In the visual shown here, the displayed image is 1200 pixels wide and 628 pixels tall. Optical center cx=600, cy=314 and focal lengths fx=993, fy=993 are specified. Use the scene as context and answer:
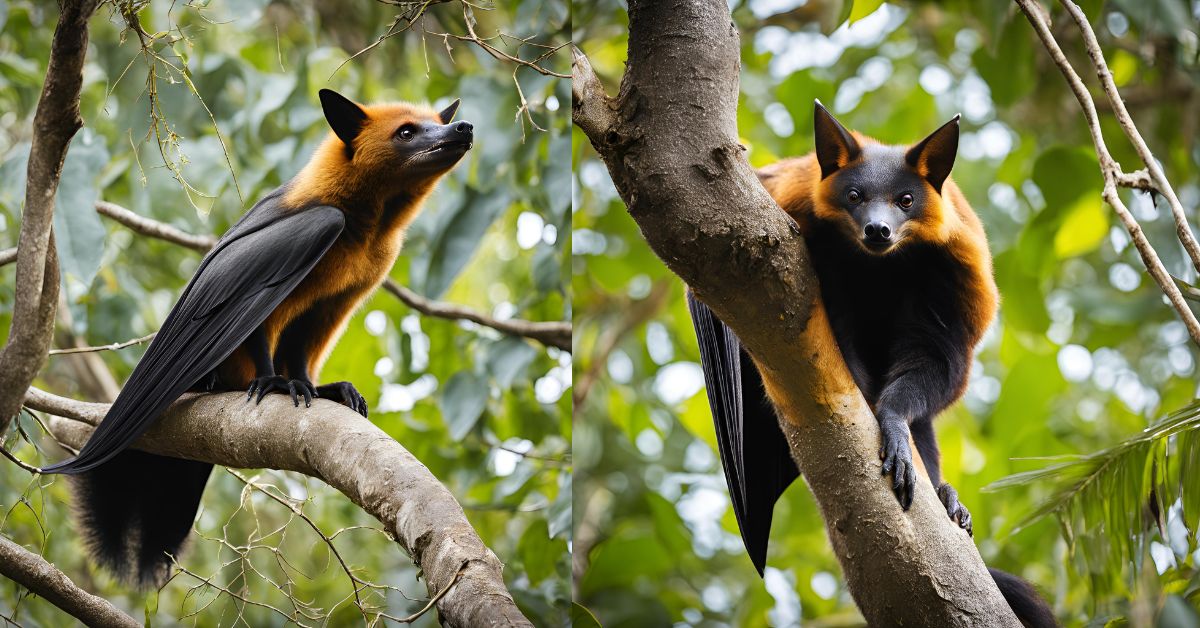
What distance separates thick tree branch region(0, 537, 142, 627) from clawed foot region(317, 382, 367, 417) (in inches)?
18.2

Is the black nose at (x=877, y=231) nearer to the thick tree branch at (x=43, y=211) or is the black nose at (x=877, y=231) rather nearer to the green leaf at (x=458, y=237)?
the green leaf at (x=458, y=237)

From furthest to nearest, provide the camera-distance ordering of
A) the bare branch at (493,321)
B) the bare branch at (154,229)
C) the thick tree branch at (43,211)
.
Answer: the bare branch at (493,321)
the bare branch at (154,229)
the thick tree branch at (43,211)

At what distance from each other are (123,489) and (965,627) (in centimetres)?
129

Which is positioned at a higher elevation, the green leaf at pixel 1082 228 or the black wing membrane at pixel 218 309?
the green leaf at pixel 1082 228

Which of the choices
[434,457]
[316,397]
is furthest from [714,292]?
[434,457]

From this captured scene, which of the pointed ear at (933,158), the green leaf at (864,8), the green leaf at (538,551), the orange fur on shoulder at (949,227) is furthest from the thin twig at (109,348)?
the green leaf at (864,8)

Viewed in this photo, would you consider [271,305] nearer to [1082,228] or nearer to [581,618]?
[581,618]

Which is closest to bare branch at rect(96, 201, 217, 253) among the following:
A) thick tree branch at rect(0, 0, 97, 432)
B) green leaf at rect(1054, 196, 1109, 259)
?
thick tree branch at rect(0, 0, 97, 432)

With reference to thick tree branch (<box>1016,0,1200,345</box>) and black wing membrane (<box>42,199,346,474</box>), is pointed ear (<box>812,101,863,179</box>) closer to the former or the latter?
thick tree branch (<box>1016,0,1200,345</box>)

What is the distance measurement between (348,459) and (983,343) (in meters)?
1.44

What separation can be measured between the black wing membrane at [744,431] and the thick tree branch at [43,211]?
94 cm

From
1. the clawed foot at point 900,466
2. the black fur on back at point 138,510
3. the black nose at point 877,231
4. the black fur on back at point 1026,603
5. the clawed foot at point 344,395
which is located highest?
the black nose at point 877,231

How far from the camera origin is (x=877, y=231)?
149cm

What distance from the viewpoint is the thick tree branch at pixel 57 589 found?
1380mm
